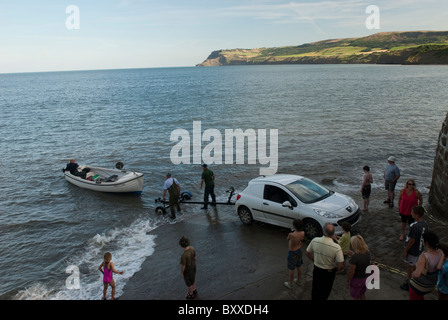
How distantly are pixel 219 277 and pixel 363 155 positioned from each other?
16882mm

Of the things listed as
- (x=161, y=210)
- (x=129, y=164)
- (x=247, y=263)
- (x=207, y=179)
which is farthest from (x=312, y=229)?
(x=129, y=164)

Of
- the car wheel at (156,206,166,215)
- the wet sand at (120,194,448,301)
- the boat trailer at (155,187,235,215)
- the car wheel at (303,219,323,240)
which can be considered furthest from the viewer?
the car wheel at (156,206,166,215)

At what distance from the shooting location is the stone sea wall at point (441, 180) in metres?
10.4

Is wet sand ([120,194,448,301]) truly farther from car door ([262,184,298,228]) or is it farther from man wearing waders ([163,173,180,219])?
man wearing waders ([163,173,180,219])

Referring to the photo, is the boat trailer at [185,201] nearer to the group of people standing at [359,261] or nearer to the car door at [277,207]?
the car door at [277,207]

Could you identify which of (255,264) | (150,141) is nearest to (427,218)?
(255,264)

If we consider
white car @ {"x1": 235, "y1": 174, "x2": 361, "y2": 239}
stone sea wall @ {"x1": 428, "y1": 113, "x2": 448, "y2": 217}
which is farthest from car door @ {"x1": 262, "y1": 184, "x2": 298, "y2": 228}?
stone sea wall @ {"x1": 428, "y1": 113, "x2": 448, "y2": 217}

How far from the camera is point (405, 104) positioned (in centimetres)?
4562

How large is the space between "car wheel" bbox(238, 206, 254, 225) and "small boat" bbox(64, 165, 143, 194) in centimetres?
710

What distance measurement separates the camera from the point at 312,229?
1008 centimetres

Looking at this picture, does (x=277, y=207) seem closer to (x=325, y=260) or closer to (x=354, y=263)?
(x=325, y=260)

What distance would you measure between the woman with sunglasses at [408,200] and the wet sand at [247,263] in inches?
29.2

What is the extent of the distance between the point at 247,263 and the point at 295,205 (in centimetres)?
241

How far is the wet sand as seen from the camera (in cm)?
794
